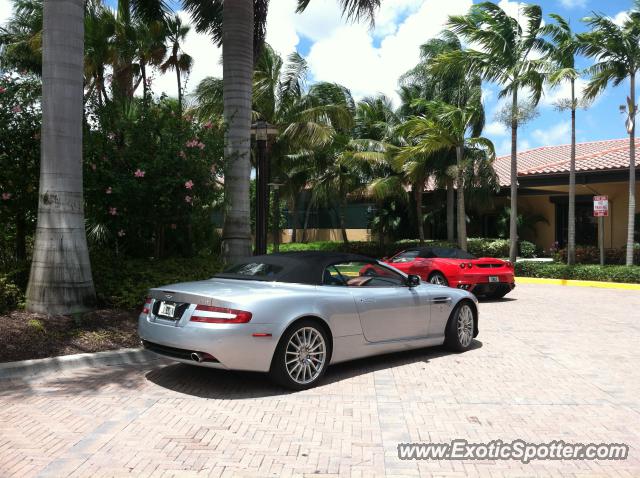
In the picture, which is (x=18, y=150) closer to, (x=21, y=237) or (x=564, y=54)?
(x=21, y=237)

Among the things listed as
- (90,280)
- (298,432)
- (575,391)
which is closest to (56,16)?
(90,280)

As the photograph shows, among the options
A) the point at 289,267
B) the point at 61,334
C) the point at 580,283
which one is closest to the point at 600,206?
the point at 580,283

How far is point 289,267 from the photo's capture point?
20.8 feet

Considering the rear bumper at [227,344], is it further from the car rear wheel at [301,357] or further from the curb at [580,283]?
the curb at [580,283]

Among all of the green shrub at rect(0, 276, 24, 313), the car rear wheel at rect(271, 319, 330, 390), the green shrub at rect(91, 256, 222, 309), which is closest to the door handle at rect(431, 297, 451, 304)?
the car rear wheel at rect(271, 319, 330, 390)

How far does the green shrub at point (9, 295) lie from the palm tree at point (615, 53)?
17.3m

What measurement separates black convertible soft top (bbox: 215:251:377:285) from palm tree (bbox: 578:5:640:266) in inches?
587

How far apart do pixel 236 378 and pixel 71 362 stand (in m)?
1.92

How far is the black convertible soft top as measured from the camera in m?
6.24

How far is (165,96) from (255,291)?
6.18m

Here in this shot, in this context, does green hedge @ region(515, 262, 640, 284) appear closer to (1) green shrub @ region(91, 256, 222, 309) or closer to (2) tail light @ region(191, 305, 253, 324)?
(1) green shrub @ region(91, 256, 222, 309)

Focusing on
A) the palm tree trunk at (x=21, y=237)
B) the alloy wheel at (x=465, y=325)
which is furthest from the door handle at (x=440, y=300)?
the palm tree trunk at (x=21, y=237)

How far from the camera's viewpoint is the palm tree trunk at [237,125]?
10906mm

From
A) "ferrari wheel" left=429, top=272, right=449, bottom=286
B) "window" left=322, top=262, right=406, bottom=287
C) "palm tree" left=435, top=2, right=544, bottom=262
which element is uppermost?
"palm tree" left=435, top=2, right=544, bottom=262
